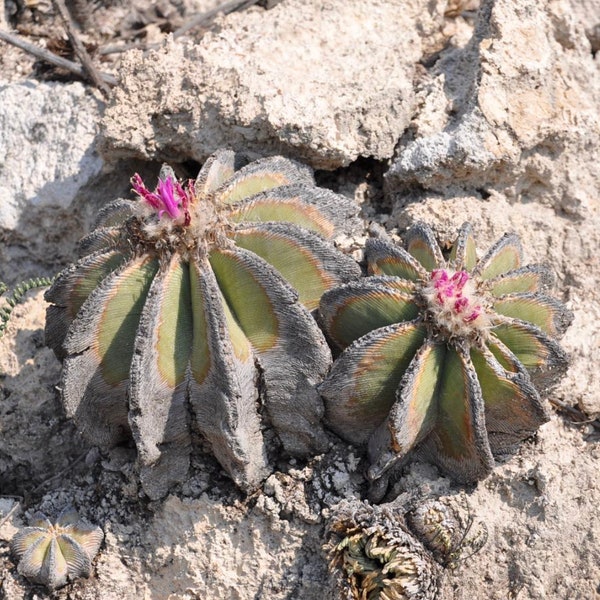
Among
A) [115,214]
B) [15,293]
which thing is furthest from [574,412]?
[15,293]

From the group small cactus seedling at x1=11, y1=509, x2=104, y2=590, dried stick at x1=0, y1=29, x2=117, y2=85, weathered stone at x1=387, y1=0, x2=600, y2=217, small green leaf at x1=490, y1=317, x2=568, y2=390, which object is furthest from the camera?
dried stick at x1=0, y1=29, x2=117, y2=85

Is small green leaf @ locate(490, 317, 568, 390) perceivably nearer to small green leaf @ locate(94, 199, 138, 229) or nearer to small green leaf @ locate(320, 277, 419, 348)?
small green leaf @ locate(320, 277, 419, 348)

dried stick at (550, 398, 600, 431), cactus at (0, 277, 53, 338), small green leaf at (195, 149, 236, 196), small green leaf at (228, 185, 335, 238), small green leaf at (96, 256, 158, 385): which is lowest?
dried stick at (550, 398, 600, 431)

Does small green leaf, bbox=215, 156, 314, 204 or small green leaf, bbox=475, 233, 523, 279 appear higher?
small green leaf, bbox=215, 156, 314, 204

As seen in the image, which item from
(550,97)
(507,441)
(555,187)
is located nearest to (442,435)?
(507,441)

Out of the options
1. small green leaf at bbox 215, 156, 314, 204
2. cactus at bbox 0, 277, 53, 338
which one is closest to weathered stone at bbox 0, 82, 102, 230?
cactus at bbox 0, 277, 53, 338

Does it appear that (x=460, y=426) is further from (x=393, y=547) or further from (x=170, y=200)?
(x=170, y=200)

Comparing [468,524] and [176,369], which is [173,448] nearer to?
[176,369]

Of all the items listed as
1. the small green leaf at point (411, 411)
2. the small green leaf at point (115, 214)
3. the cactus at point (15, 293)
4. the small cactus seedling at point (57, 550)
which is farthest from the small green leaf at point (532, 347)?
the cactus at point (15, 293)
